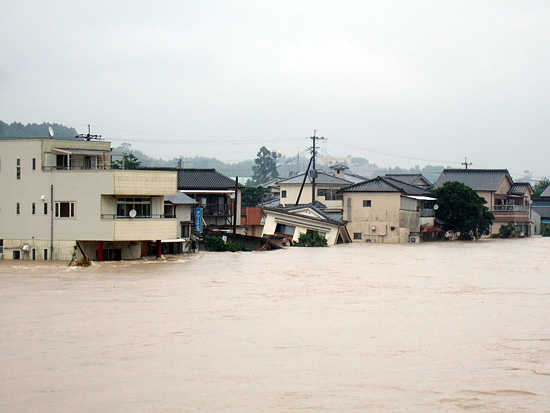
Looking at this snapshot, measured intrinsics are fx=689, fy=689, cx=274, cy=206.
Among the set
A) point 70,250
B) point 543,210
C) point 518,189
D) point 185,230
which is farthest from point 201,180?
point 543,210

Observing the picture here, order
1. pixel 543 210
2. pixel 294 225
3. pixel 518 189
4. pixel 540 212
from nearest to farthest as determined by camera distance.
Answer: pixel 294 225 → pixel 518 189 → pixel 540 212 → pixel 543 210

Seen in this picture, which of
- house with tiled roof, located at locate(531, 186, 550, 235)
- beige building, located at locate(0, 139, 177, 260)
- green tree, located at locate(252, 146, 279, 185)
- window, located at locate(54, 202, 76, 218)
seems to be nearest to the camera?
beige building, located at locate(0, 139, 177, 260)

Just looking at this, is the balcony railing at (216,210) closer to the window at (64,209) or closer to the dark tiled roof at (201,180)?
the dark tiled roof at (201,180)

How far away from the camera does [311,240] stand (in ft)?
134

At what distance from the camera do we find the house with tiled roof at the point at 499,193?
190 feet

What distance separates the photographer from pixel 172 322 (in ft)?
50.8

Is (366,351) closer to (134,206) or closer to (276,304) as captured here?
(276,304)

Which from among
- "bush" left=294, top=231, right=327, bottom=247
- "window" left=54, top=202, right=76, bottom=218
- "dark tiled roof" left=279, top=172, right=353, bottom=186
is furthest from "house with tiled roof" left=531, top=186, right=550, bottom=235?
"window" left=54, top=202, right=76, bottom=218

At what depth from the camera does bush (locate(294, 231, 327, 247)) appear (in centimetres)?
4075

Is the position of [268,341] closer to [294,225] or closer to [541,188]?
[294,225]

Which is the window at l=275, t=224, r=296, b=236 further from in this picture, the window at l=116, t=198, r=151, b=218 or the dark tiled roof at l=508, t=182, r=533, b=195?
the dark tiled roof at l=508, t=182, r=533, b=195

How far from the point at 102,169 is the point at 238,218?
1794 cm

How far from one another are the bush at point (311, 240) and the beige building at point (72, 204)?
13299mm

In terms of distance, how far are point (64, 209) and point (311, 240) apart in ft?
55.9
